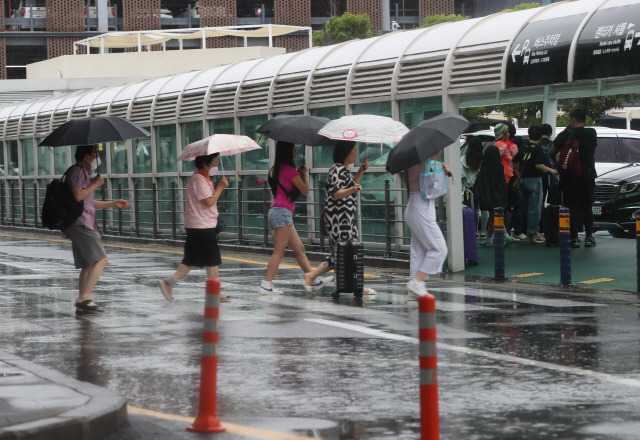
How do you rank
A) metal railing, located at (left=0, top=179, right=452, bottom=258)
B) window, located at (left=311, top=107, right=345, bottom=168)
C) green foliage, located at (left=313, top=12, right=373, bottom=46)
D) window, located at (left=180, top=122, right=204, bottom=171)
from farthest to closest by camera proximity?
1. green foliage, located at (left=313, top=12, right=373, bottom=46)
2. window, located at (left=180, top=122, right=204, bottom=171)
3. window, located at (left=311, top=107, right=345, bottom=168)
4. metal railing, located at (left=0, top=179, right=452, bottom=258)

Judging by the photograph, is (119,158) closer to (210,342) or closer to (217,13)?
(210,342)

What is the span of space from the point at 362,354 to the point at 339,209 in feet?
12.5

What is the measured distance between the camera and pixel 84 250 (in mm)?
11977

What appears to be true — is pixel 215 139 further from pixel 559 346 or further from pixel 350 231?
pixel 559 346

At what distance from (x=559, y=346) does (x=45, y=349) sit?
4.06 m

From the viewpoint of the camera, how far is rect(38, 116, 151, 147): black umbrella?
12336mm

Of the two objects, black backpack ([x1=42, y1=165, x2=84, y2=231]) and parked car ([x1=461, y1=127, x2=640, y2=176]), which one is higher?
parked car ([x1=461, y1=127, x2=640, y2=176])

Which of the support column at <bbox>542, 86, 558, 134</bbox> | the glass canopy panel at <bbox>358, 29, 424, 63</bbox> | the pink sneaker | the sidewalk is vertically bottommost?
the sidewalk

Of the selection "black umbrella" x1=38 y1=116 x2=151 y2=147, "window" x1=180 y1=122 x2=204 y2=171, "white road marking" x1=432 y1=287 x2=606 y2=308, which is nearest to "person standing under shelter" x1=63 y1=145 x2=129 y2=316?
"black umbrella" x1=38 y1=116 x2=151 y2=147

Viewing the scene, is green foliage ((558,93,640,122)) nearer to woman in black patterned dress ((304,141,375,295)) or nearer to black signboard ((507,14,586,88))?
black signboard ((507,14,586,88))

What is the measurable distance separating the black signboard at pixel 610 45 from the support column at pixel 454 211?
231cm

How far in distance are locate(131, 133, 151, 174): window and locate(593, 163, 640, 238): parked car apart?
1019 cm

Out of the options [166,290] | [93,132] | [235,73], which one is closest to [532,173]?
[235,73]

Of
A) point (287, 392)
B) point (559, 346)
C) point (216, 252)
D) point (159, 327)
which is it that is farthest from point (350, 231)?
point (287, 392)
